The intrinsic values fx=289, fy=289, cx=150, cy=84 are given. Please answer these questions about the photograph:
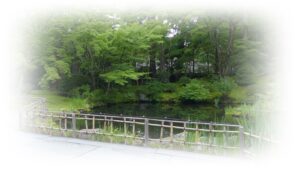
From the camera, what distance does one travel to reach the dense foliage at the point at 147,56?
13.4 meters

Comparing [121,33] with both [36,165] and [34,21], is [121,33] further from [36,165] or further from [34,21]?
[36,165]

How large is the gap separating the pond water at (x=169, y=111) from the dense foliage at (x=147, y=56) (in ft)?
2.83

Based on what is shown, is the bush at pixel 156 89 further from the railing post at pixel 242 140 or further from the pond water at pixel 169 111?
the railing post at pixel 242 140

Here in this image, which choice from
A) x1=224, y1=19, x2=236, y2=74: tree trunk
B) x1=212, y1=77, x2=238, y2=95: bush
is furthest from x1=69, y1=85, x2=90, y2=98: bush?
x1=224, y1=19, x2=236, y2=74: tree trunk

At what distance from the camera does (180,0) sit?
16.2 m

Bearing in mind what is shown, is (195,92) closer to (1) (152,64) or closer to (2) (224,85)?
(2) (224,85)

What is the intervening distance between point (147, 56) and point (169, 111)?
5.01m

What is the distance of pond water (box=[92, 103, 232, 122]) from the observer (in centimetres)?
1225

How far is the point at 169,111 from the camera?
45.0ft

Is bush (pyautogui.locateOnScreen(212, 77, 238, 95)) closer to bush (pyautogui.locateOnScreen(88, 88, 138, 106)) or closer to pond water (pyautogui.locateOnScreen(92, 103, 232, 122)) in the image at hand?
pond water (pyautogui.locateOnScreen(92, 103, 232, 122))

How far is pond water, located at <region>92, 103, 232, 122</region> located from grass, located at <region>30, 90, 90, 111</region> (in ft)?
2.22

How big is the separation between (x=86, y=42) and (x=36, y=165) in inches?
434

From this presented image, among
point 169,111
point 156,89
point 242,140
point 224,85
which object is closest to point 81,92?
point 156,89

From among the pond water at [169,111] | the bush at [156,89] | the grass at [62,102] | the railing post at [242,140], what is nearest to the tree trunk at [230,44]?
the pond water at [169,111]
